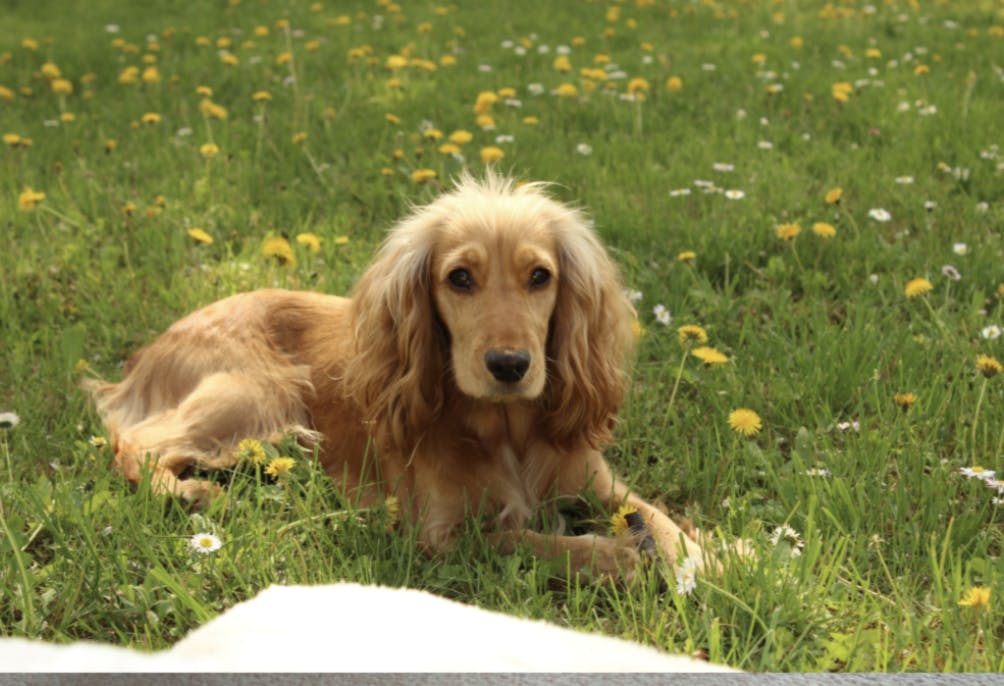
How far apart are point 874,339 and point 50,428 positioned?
2437mm

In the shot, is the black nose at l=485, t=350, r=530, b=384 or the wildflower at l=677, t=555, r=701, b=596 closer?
the wildflower at l=677, t=555, r=701, b=596

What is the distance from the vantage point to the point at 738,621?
1.98m

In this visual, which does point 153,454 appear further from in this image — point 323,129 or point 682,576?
point 323,129

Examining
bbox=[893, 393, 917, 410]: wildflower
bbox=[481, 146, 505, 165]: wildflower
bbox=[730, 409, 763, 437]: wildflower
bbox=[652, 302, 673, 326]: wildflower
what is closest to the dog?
bbox=[730, 409, 763, 437]: wildflower

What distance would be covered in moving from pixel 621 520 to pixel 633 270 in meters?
1.62

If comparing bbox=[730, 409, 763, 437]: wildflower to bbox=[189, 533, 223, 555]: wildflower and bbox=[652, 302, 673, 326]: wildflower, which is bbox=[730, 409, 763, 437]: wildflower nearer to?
bbox=[652, 302, 673, 326]: wildflower

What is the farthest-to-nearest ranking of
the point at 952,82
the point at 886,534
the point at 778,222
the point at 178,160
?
the point at 952,82 < the point at 178,160 < the point at 778,222 < the point at 886,534

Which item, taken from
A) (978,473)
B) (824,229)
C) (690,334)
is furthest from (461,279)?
(824,229)

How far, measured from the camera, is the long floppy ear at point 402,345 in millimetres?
2584

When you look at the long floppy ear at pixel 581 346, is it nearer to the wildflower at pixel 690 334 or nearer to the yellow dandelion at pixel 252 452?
the wildflower at pixel 690 334

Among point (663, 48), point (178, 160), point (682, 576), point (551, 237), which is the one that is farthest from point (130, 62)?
point (682, 576)

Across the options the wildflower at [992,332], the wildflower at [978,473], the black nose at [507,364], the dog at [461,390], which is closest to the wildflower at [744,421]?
the dog at [461,390]

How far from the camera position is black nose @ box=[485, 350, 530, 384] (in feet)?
7.41

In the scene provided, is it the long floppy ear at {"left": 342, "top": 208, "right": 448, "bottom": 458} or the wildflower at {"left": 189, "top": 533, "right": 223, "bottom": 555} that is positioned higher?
the long floppy ear at {"left": 342, "top": 208, "right": 448, "bottom": 458}
